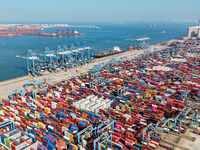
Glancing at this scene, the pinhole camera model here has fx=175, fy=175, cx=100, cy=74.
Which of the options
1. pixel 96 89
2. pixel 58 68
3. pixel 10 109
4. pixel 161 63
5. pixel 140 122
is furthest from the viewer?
pixel 161 63

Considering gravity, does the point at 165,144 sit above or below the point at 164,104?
below

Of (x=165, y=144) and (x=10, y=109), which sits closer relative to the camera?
(x=165, y=144)

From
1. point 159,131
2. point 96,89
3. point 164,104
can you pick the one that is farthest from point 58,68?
point 159,131

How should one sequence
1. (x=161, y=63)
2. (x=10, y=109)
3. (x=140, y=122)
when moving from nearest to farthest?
(x=140, y=122), (x=10, y=109), (x=161, y=63)

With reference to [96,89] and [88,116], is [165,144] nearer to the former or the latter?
[88,116]

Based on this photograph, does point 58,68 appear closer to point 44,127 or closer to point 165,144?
point 44,127

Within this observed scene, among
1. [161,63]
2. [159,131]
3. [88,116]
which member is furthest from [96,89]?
[161,63]
